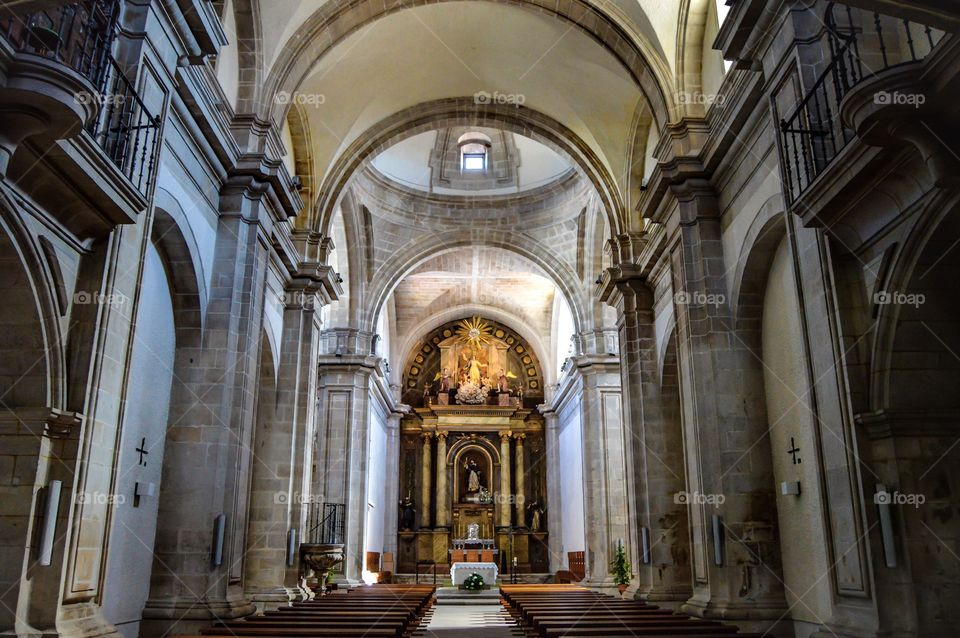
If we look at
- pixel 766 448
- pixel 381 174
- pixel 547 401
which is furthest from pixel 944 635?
pixel 547 401

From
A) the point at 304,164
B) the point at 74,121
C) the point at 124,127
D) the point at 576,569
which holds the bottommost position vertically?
the point at 576,569

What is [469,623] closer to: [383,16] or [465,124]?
[465,124]

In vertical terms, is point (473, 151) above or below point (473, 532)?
above

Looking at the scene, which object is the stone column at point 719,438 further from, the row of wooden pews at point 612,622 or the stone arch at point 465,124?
the stone arch at point 465,124

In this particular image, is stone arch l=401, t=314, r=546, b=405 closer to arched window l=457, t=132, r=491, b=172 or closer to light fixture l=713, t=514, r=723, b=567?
arched window l=457, t=132, r=491, b=172

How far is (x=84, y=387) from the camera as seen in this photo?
612 cm

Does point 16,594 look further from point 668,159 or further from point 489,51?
point 489,51

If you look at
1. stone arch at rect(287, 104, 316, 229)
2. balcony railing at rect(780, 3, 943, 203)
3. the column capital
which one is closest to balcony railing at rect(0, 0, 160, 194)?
balcony railing at rect(780, 3, 943, 203)

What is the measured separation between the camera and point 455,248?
22.0m

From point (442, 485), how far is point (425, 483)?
2.01 feet

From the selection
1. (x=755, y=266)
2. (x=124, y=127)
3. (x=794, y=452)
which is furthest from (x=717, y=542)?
(x=124, y=127)

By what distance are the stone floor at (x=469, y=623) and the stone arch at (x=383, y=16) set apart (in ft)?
25.0

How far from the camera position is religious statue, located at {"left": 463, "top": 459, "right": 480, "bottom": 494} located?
91.7ft

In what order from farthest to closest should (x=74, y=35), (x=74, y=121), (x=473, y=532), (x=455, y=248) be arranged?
(x=473, y=532)
(x=455, y=248)
(x=74, y=35)
(x=74, y=121)
